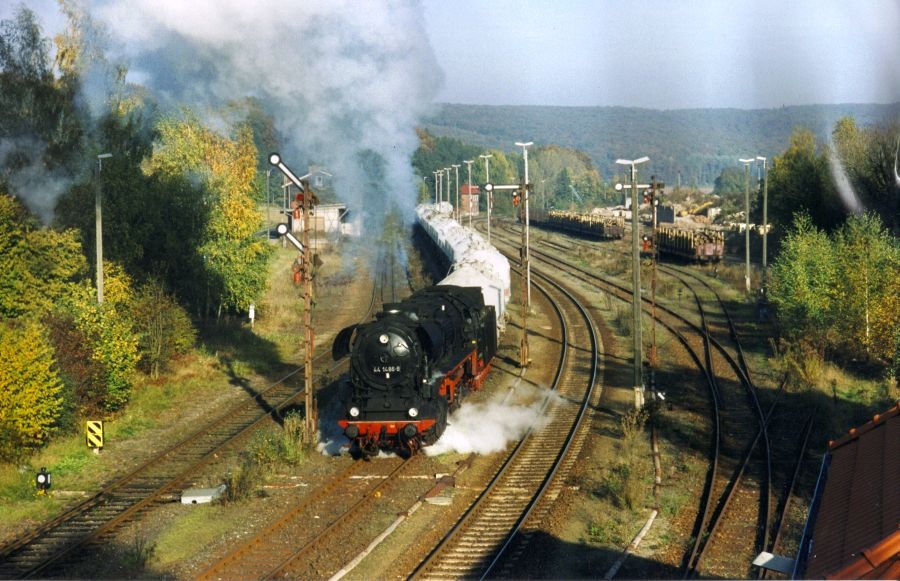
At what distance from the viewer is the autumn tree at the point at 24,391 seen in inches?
798

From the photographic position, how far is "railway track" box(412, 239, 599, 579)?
48.5 feet

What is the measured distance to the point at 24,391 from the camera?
67.8ft

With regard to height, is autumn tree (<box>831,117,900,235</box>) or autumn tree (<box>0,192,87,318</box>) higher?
autumn tree (<box>831,117,900,235</box>)

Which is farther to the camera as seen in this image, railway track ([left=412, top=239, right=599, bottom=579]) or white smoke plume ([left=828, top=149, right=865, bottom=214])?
white smoke plume ([left=828, top=149, right=865, bottom=214])

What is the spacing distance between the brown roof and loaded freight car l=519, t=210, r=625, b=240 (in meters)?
61.5

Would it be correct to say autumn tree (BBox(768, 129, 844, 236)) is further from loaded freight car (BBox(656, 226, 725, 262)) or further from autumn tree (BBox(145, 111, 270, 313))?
autumn tree (BBox(145, 111, 270, 313))

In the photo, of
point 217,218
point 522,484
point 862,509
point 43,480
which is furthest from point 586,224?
point 862,509

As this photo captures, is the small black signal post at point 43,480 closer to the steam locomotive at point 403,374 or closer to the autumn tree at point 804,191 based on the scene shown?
the steam locomotive at point 403,374

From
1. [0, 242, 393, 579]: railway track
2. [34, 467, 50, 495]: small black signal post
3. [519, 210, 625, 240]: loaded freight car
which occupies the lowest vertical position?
[0, 242, 393, 579]: railway track

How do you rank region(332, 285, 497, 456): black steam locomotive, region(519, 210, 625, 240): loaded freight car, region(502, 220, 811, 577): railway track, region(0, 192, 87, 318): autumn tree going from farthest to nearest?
1. region(519, 210, 625, 240): loaded freight car
2. region(0, 192, 87, 318): autumn tree
3. region(332, 285, 497, 456): black steam locomotive
4. region(502, 220, 811, 577): railway track

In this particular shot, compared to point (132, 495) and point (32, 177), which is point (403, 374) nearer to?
point (132, 495)

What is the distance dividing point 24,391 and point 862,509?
17.4m

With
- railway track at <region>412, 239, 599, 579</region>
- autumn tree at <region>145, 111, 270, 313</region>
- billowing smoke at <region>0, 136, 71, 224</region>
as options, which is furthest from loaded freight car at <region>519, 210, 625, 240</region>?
billowing smoke at <region>0, 136, 71, 224</region>

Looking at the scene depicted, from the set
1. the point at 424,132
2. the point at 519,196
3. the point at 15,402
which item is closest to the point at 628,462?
the point at 15,402
